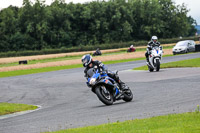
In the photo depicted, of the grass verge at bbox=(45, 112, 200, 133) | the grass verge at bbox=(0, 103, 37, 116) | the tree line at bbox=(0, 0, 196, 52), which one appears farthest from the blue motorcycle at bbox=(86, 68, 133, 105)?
the tree line at bbox=(0, 0, 196, 52)

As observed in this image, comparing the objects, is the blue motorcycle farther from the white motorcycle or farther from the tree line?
the tree line

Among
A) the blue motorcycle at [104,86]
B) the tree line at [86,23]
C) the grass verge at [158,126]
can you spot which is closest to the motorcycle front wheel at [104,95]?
the blue motorcycle at [104,86]

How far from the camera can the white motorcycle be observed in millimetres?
23641

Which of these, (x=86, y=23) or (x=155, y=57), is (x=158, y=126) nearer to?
(x=155, y=57)

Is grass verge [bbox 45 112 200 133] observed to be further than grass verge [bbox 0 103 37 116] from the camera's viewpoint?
No

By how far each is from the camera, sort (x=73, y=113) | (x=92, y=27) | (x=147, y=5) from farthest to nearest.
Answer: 1. (x=147, y=5)
2. (x=92, y=27)
3. (x=73, y=113)

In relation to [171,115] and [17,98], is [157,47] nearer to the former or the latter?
[17,98]

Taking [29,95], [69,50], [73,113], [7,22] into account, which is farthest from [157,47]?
[7,22]

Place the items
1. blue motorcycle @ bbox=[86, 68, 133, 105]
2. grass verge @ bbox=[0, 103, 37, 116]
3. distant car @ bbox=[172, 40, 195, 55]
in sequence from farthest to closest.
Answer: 1. distant car @ bbox=[172, 40, 195, 55]
2. grass verge @ bbox=[0, 103, 37, 116]
3. blue motorcycle @ bbox=[86, 68, 133, 105]

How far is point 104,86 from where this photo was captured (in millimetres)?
12117

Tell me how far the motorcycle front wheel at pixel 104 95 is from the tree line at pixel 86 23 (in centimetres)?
8954

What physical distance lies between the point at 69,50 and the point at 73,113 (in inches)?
2914

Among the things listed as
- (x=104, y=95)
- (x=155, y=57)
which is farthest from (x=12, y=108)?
(x=155, y=57)

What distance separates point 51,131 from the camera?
Answer: 8242 millimetres
